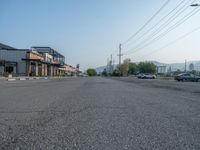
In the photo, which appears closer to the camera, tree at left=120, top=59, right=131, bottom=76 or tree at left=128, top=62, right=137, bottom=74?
tree at left=120, top=59, right=131, bottom=76

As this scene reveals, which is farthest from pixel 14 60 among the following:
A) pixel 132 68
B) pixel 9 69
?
pixel 132 68

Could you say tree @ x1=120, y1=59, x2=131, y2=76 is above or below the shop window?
above

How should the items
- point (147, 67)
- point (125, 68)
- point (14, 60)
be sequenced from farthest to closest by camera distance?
point (147, 67) < point (125, 68) < point (14, 60)

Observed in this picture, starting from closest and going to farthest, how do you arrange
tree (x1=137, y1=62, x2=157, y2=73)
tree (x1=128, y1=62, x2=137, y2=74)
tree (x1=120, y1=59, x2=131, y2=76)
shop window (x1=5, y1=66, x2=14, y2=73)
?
1. shop window (x1=5, y1=66, x2=14, y2=73)
2. tree (x1=120, y1=59, x2=131, y2=76)
3. tree (x1=137, y1=62, x2=157, y2=73)
4. tree (x1=128, y1=62, x2=137, y2=74)

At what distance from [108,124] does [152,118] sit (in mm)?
1414

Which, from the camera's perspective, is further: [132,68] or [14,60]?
[132,68]

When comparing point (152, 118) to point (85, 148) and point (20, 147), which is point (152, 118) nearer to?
point (85, 148)

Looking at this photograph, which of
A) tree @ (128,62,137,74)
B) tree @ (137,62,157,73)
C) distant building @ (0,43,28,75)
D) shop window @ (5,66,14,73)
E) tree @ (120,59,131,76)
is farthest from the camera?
tree @ (128,62,137,74)

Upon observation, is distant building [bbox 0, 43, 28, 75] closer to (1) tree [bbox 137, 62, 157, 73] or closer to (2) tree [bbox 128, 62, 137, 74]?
(1) tree [bbox 137, 62, 157, 73]

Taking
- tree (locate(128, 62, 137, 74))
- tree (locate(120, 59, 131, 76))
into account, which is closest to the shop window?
tree (locate(120, 59, 131, 76))

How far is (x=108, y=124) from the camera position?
5.38m

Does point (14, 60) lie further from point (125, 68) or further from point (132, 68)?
point (132, 68)

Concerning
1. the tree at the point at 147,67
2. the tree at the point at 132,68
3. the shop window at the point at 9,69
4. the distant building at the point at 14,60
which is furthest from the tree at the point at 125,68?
the shop window at the point at 9,69

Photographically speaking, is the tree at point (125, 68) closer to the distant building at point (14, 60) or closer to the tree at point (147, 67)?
the tree at point (147, 67)
